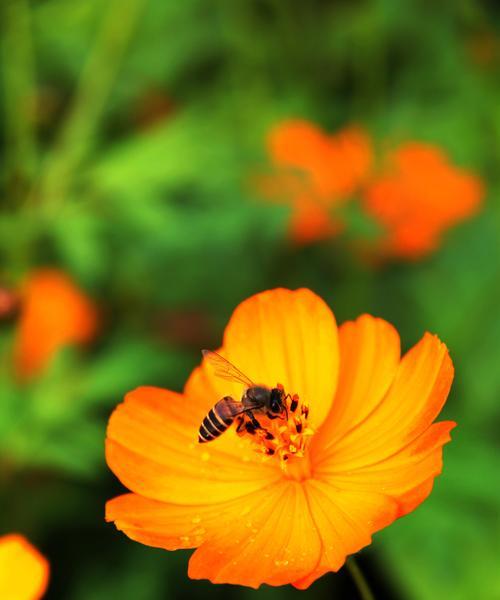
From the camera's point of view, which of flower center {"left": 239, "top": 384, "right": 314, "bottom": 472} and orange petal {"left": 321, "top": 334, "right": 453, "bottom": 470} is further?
flower center {"left": 239, "top": 384, "right": 314, "bottom": 472}

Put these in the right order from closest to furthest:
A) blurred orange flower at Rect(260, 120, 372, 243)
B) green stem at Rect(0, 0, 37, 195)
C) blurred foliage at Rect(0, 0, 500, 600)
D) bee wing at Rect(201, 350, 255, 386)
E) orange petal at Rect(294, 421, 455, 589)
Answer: orange petal at Rect(294, 421, 455, 589) < bee wing at Rect(201, 350, 255, 386) < blurred foliage at Rect(0, 0, 500, 600) < blurred orange flower at Rect(260, 120, 372, 243) < green stem at Rect(0, 0, 37, 195)

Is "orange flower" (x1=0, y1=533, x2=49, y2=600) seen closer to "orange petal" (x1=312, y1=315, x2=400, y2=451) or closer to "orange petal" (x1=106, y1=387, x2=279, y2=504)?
"orange petal" (x1=106, y1=387, x2=279, y2=504)

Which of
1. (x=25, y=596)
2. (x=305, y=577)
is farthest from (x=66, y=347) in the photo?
(x=305, y=577)

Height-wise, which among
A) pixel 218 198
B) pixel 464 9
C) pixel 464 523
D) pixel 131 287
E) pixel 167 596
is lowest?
pixel 167 596

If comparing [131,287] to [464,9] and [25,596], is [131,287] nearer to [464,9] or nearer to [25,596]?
[464,9]

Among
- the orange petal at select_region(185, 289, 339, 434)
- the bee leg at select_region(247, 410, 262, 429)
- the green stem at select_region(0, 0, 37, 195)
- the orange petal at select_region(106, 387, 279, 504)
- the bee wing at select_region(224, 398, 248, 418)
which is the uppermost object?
the orange petal at select_region(185, 289, 339, 434)

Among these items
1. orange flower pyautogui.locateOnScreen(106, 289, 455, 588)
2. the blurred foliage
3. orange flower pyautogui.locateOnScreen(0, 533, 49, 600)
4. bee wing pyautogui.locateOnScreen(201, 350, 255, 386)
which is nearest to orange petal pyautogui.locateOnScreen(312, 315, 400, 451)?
orange flower pyautogui.locateOnScreen(106, 289, 455, 588)
